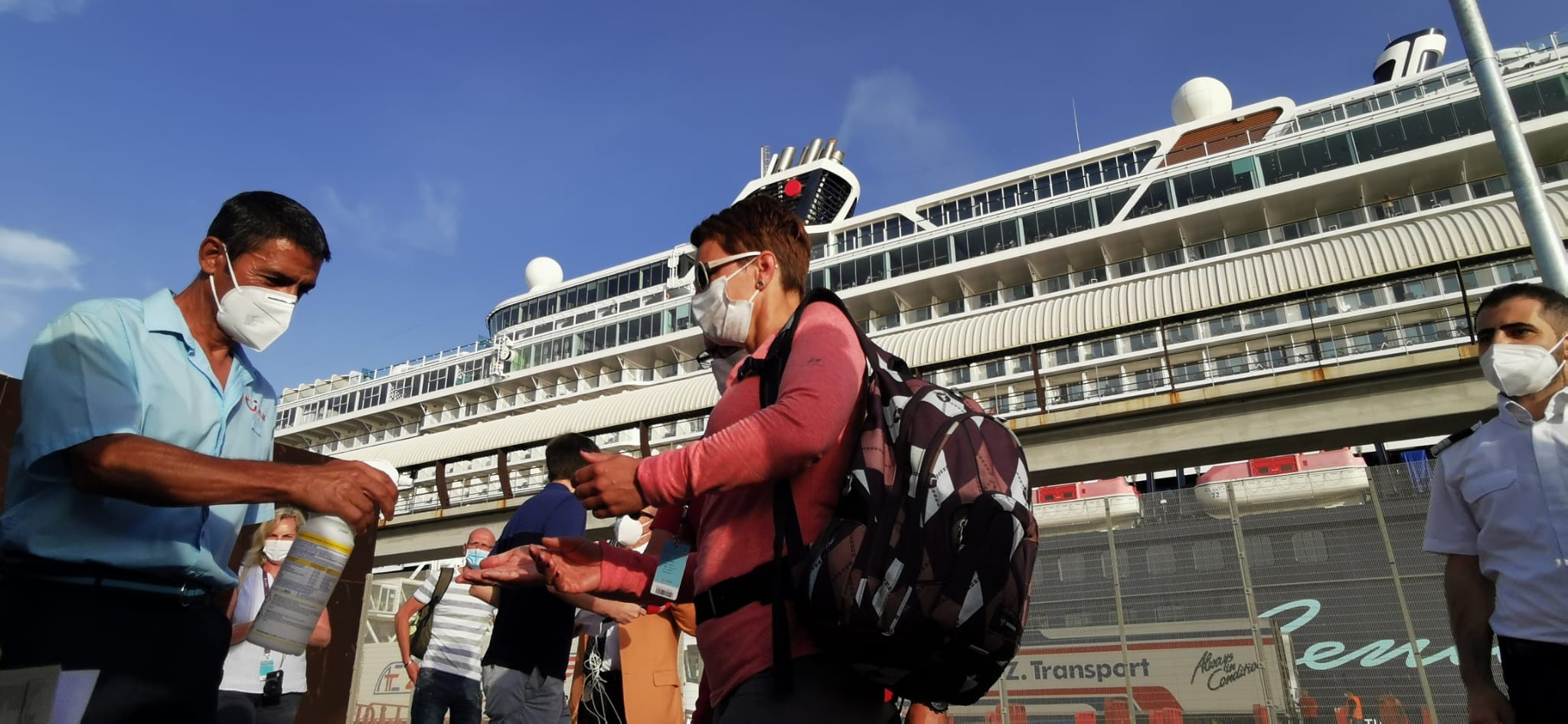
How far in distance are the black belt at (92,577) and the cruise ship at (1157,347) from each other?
2192mm

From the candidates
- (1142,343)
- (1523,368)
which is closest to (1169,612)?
(1523,368)

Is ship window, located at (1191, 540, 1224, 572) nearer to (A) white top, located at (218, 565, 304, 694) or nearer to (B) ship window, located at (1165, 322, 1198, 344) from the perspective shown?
(A) white top, located at (218, 565, 304, 694)

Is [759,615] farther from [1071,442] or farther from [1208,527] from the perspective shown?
[1071,442]

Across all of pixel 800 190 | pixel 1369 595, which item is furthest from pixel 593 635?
pixel 800 190

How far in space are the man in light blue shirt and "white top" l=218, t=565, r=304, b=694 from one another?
101 inches

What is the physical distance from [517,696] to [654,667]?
0.93 m

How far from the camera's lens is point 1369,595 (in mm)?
7969

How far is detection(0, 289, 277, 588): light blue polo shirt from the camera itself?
6.00ft

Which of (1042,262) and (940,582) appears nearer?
(940,582)

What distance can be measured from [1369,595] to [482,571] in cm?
865

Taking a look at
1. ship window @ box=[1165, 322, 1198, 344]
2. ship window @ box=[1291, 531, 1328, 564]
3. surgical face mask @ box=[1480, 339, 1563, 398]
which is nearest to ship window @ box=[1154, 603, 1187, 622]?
ship window @ box=[1291, 531, 1328, 564]

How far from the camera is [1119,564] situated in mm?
9062

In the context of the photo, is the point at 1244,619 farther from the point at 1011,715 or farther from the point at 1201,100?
the point at 1201,100

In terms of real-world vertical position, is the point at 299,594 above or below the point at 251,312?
below
